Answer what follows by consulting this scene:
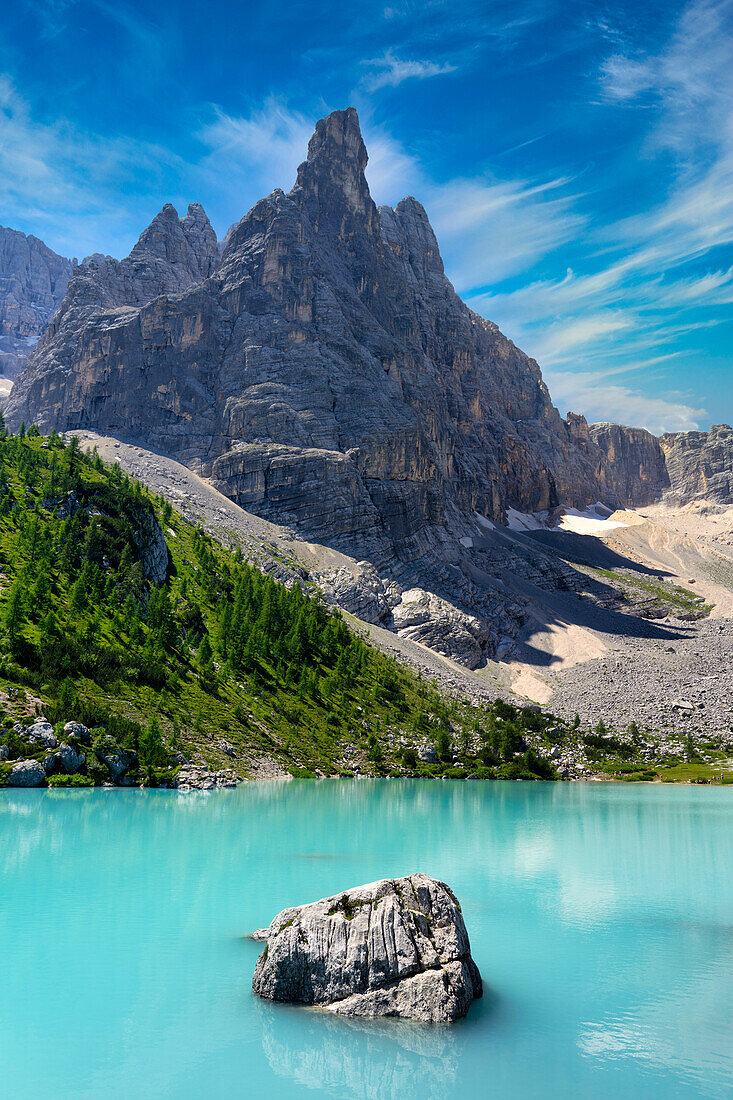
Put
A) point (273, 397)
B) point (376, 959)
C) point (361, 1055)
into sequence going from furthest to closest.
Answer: point (273, 397), point (376, 959), point (361, 1055)

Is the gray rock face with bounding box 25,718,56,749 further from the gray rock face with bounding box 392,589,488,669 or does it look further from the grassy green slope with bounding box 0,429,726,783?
the gray rock face with bounding box 392,589,488,669

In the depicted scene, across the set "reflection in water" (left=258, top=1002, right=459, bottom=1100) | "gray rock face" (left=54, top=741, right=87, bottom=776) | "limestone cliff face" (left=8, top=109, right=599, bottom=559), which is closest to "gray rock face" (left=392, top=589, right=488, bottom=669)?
"limestone cliff face" (left=8, top=109, right=599, bottom=559)

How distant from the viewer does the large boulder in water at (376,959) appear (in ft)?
48.5

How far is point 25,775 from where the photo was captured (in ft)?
170

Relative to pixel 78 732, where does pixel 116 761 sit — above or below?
below

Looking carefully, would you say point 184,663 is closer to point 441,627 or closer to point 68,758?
point 68,758

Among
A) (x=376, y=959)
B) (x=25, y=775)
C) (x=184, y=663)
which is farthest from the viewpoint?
(x=184, y=663)

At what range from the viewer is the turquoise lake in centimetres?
1249

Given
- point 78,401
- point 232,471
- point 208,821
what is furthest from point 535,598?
point 208,821

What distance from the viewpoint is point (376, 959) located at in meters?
15.1

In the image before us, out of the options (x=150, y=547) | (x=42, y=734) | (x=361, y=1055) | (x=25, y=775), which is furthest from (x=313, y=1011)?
(x=150, y=547)

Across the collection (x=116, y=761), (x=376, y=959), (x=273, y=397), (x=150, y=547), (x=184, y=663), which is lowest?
(x=116, y=761)

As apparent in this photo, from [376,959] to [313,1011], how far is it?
5.12 feet

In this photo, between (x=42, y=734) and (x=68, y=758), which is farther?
(x=42, y=734)
